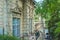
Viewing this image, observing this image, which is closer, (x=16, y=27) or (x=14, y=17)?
(x=14, y=17)

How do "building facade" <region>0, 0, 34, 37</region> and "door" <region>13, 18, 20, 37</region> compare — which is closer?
"building facade" <region>0, 0, 34, 37</region>

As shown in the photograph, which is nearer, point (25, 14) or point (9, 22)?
point (9, 22)

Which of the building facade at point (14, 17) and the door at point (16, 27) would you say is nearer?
the building facade at point (14, 17)

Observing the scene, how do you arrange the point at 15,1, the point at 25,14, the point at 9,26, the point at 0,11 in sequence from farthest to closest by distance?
the point at 25,14
the point at 15,1
the point at 9,26
the point at 0,11

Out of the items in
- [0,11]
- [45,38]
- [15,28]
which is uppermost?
[0,11]

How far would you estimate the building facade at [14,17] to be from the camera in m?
13.8

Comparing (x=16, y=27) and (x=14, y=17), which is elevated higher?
(x=14, y=17)

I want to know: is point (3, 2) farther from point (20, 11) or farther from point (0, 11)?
point (20, 11)

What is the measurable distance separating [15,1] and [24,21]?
8.35ft

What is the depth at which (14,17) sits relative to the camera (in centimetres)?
1552

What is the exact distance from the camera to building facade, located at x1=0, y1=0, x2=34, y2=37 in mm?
13805

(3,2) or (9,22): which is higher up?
(3,2)

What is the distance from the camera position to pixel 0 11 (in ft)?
44.4

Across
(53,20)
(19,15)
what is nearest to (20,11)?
(19,15)
